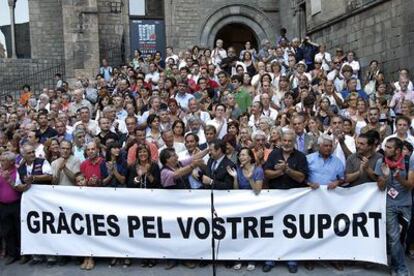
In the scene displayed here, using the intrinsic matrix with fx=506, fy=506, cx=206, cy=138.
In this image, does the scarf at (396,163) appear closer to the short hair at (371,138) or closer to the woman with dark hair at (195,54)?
the short hair at (371,138)

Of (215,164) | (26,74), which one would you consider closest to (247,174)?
(215,164)

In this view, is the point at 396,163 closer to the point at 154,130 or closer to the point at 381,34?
the point at 154,130

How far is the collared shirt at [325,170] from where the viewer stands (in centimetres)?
677

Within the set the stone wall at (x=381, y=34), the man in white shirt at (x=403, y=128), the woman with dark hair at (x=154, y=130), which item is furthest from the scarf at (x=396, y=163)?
the stone wall at (x=381, y=34)

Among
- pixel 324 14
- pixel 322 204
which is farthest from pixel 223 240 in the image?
pixel 324 14

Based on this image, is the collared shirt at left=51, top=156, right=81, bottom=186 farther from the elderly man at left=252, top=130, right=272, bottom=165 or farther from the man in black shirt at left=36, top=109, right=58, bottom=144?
the elderly man at left=252, top=130, right=272, bottom=165

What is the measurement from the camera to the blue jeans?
627 cm

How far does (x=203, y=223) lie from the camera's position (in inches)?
271

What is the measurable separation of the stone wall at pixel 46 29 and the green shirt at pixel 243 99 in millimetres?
14706

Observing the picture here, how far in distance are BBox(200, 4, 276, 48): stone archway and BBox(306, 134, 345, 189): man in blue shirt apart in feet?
56.9

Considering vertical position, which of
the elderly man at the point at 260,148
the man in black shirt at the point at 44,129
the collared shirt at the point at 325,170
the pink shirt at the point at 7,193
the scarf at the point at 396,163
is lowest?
the pink shirt at the point at 7,193

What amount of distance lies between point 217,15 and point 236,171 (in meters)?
18.0

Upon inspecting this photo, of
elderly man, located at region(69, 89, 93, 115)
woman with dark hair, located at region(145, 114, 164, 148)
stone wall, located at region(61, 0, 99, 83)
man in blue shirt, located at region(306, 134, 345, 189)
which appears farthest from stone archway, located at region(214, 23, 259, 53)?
man in blue shirt, located at region(306, 134, 345, 189)

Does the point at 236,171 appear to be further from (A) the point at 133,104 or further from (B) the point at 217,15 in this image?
(B) the point at 217,15
